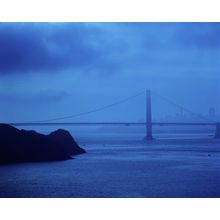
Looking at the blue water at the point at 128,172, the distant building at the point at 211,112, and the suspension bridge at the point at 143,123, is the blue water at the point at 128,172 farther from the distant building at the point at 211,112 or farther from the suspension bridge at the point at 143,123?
the distant building at the point at 211,112

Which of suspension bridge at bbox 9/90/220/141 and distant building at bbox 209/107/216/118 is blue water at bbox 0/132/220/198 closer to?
suspension bridge at bbox 9/90/220/141

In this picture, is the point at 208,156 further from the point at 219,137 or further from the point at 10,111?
the point at 10,111

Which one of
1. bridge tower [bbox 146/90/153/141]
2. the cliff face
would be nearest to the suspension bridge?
bridge tower [bbox 146/90/153/141]
